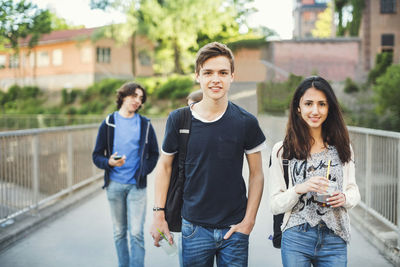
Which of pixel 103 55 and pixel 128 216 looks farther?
pixel 103 55

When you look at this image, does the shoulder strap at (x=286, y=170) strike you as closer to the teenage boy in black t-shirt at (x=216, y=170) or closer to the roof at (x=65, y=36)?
the teenage boy in black t-shirt at (x=216, y=170)

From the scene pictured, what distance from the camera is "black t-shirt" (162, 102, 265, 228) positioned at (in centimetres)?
251

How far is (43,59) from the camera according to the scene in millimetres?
45031

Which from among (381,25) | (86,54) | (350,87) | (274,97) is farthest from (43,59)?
(274,97)

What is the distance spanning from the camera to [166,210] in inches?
107

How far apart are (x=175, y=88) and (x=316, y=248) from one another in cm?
3197

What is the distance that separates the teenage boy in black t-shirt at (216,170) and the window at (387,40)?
37903 mm

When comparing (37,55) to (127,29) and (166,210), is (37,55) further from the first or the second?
(166,210)

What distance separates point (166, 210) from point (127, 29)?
119ft

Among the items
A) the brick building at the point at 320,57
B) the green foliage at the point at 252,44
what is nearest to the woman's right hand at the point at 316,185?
the brick building at the point at 320,57

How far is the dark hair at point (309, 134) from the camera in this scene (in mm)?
2611

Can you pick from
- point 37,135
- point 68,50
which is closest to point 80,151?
point 37,135

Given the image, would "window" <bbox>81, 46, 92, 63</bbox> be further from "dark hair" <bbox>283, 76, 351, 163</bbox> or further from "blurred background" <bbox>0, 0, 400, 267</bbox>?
"dark hair" <bbox>283, 76, 351, 163</bbox>

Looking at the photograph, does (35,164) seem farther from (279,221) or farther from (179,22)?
(179,22)
